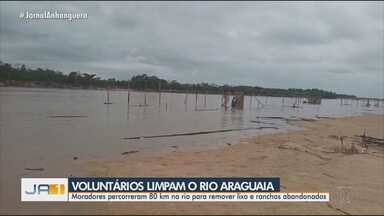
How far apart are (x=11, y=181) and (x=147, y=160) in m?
4.53

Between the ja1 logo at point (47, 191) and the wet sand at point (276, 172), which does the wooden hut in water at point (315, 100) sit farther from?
the ja1 logo at point (47, 191)

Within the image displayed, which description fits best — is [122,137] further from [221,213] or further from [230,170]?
[221,213]

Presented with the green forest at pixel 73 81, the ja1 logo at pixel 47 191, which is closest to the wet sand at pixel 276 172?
the ja1 logo at pixel 47 191

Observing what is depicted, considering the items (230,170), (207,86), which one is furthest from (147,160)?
(207,86)

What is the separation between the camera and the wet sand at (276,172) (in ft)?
23.0

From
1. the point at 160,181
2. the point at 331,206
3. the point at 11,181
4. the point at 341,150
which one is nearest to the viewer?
the point at 331,206

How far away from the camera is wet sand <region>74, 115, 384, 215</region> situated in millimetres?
6996

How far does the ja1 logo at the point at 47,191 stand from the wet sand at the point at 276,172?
4.06 ft

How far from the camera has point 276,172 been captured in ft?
34.7

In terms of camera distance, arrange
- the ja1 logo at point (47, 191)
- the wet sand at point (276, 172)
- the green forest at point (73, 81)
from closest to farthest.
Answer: the wet sand at point (276, 172), the ja1 logo at point (47, 191), the green forest at point (73, 81)

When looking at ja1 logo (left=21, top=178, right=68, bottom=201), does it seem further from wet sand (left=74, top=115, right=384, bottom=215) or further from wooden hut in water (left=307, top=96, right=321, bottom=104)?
wooden hut in water (left=307, top=96, right=321, bottom=104)

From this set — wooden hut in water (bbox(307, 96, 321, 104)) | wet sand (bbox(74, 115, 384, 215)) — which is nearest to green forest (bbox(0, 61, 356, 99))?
wooden hut in water (bbox(307, 96, 321, 104))

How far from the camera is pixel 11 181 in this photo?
31.3 feet

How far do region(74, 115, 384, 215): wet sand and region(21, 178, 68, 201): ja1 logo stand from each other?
4.06 ft
